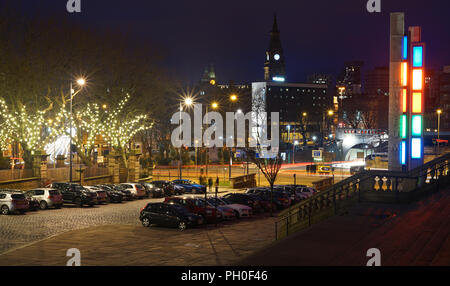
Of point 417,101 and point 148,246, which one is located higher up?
point 417,101

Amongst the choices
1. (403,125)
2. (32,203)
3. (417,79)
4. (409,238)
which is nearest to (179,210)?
(32,203)

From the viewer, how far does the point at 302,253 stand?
52.2 feet

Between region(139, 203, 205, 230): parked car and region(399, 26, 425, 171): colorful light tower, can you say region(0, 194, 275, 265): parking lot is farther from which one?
region(399, 26, 425, 171): colorful light tower

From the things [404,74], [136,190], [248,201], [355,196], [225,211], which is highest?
[404,74]

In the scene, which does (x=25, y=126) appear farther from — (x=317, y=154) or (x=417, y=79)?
(x=417, y=79)

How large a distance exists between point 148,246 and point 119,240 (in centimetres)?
209

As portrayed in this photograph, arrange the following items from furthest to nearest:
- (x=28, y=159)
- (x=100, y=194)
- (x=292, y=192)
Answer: (x=28, y=159) < (x=292, y=192) < (x=100, y=194)

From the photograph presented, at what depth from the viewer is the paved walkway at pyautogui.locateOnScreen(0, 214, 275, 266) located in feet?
57.6

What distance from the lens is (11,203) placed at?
2984 centimetres

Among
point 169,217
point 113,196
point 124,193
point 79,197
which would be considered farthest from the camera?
point 124,193

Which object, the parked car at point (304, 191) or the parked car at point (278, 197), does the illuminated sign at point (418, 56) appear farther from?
the parked car at point (304, 191)

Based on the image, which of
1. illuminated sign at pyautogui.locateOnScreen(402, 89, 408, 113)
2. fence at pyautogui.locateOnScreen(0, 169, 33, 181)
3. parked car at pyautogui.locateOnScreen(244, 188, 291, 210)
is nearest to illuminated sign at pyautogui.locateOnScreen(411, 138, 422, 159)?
illuminated sign at pyautogui.locateOnScreen(402, 89, 408, 113)
